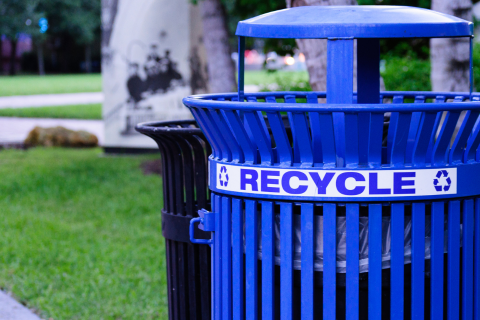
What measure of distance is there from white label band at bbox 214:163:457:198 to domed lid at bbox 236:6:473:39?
41 cm

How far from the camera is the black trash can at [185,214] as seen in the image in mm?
3141

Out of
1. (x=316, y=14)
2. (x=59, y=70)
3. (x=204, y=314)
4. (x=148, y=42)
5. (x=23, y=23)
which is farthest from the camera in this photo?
(x=59, y=70)

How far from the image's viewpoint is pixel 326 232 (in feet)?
6.86

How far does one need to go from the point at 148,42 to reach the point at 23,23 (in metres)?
31.7

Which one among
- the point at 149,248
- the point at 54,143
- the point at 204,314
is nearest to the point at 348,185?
the point at 204,314

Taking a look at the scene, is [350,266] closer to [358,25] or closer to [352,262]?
[352,262]

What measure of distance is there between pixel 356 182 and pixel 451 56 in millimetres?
3799

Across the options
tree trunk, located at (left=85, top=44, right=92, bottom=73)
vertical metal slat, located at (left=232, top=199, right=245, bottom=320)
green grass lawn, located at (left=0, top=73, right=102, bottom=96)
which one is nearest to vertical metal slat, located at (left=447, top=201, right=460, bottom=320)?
vertical metal slat, located at (left=232, top=199, right=245, bottom=320)

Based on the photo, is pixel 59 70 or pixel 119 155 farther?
pixel 59 70

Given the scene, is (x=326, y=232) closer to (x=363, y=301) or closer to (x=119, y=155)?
(x=363, y=301)

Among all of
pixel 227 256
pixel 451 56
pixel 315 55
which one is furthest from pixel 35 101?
pixel 227 256

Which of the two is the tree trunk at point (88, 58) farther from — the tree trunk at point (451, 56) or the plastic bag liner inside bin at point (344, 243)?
the plastic bag liner inside bin at point (344, 243)

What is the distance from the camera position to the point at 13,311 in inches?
174

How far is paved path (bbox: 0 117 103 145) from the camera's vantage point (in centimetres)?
1520
